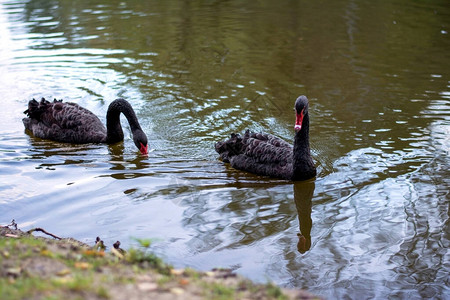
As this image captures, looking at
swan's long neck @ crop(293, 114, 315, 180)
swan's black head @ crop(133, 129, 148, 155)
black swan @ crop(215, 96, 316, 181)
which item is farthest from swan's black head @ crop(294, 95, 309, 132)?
swan's black head @ crop(133, 129, 148, 155)

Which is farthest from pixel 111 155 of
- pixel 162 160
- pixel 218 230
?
pixel 218 230

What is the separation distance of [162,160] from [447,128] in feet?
13.8

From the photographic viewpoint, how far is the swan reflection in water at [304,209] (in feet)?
18.2

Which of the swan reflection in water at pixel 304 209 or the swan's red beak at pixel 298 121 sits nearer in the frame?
the swan reflection in water at pixel 304 209

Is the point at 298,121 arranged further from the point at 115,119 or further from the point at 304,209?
the point at 115,119

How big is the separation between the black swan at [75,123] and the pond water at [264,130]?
0.17 meters

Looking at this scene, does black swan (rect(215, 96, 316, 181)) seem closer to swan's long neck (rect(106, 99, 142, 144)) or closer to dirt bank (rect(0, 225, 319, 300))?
swan's long neck (rect(106, 99, 142, 144))

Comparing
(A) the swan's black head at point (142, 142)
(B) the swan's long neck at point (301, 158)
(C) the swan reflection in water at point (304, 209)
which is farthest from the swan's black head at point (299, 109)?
(A) the swan's black head at point (142, 142)

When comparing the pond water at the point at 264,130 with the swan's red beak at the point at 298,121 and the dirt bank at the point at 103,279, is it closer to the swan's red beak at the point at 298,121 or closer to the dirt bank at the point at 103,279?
the swan's red beak at the point at 298,121

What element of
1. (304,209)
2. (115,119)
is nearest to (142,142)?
(115,119)

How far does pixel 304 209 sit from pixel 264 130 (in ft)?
8.58

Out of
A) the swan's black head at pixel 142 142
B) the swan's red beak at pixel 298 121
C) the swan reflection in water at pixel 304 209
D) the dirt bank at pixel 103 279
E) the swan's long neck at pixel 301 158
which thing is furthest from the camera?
the swan's black head at pixel 142 142

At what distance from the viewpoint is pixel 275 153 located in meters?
7.27

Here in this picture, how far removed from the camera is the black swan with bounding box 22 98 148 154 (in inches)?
342
